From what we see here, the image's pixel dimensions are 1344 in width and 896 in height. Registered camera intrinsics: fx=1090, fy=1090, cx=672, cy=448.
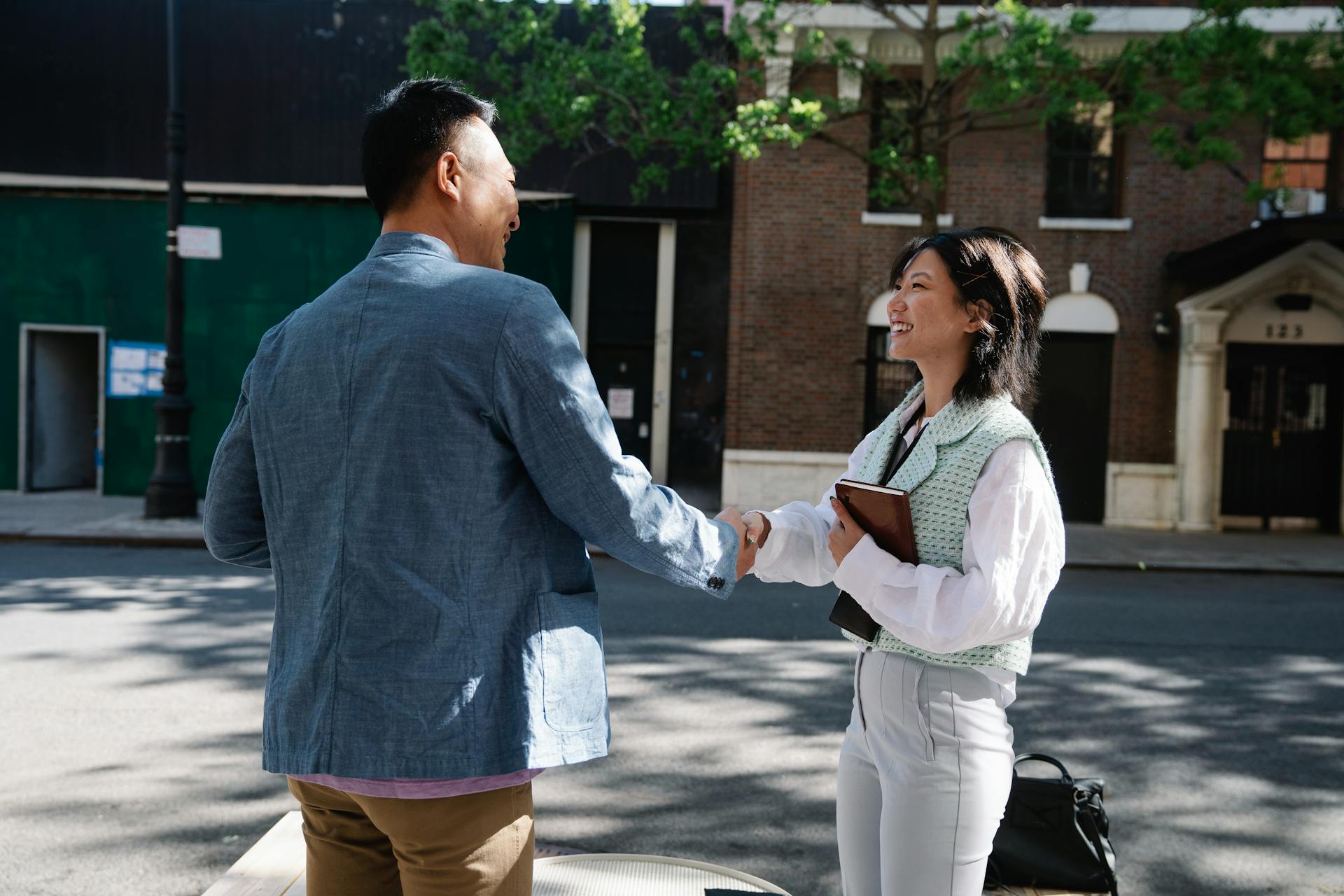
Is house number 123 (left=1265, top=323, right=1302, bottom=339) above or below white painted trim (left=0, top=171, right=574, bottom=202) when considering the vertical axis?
below

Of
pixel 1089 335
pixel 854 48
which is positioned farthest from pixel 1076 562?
pixel 854 48

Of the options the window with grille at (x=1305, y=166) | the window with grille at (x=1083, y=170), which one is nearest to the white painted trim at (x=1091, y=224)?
the window with grille at (x=1083, y=170)

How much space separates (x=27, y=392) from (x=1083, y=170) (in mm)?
16016

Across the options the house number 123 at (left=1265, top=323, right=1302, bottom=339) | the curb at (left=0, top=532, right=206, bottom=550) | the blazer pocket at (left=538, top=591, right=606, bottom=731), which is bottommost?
the curb at (left=0, top=532, right=206, bottom=550)

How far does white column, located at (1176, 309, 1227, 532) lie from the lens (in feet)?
51.3

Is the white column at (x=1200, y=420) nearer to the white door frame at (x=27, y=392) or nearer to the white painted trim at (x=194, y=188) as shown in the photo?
the white painted trim at (x=194, y=188)

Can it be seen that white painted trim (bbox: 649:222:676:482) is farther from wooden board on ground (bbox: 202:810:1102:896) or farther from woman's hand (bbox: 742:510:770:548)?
woman's hand (bbox: 742:510:770:548)

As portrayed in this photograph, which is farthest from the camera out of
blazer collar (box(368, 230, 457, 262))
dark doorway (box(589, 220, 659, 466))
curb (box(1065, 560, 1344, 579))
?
dark doorway (box(589, 220, 659, 466))

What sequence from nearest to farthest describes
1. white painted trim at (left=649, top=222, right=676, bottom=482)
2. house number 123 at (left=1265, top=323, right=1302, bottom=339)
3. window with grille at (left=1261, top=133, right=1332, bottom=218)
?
house number 123 at (left=1265, top=323, right=1302, bottom=339)
window with grille at (left=1261, top=133, right=1332, bottom=218)
white painted trim at (left=649, top=222, right=676, bottom=482)

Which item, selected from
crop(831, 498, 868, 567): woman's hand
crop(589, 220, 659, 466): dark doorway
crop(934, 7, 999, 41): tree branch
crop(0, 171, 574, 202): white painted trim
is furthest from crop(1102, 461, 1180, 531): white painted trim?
crop(831, 498, 868, 567): woman's hand

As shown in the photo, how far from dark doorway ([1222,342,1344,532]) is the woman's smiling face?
52.0ft

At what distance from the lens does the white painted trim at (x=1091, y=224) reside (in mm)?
16000

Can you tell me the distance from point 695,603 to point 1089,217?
10761 millimetres

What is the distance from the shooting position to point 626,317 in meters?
17.4
